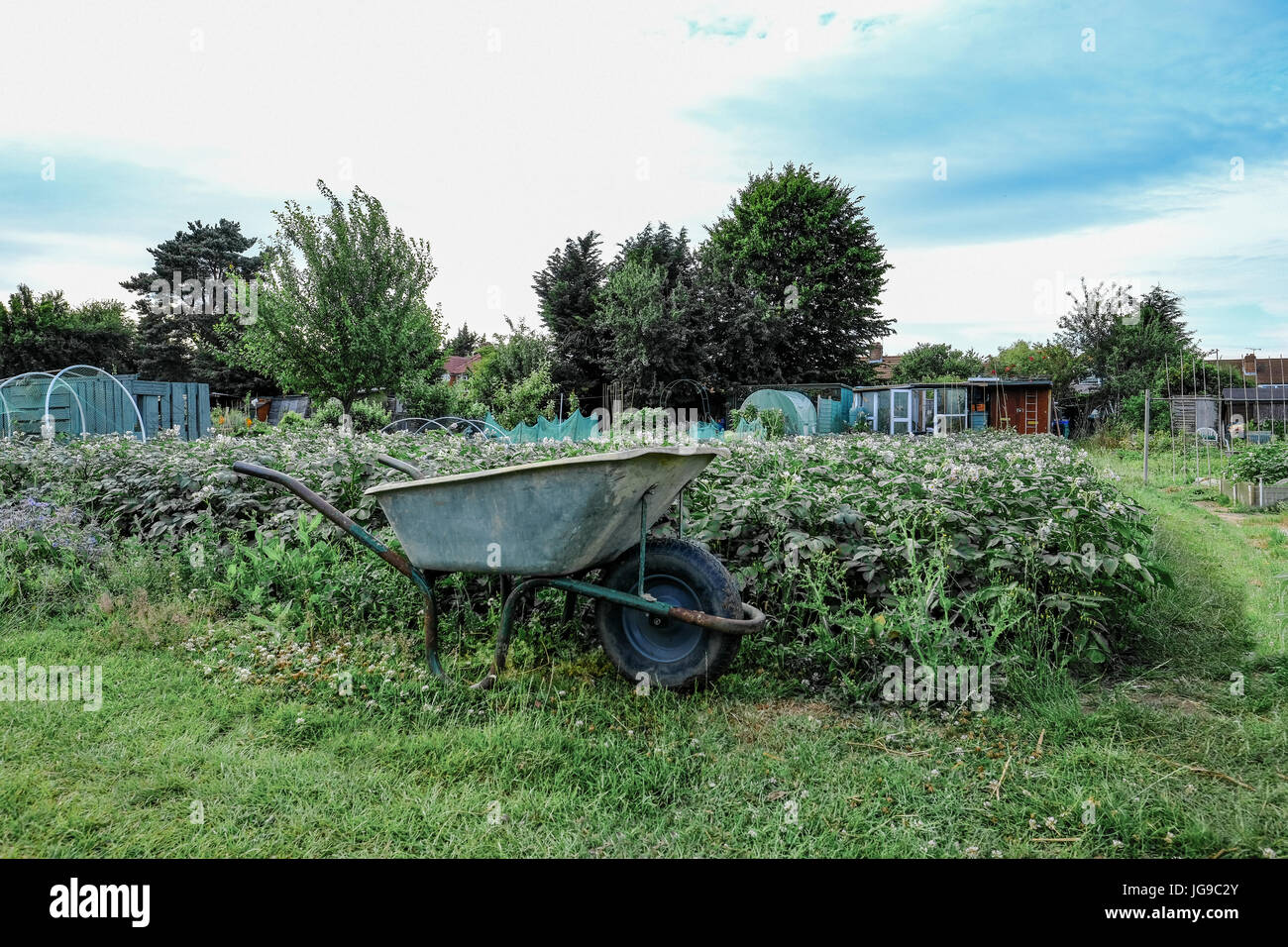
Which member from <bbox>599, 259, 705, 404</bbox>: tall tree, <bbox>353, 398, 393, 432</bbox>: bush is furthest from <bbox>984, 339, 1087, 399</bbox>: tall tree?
<bbox>353, 398, 393, 432</bbox>: bush

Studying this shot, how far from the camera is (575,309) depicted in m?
25.2

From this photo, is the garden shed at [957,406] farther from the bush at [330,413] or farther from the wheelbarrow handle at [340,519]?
Answer: the wheelbarrow handle at [340,519]

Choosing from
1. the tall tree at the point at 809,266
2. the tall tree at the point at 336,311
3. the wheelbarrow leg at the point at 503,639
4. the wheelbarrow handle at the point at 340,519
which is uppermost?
the tall tree at the point at 809,266

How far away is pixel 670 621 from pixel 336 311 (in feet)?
44.2

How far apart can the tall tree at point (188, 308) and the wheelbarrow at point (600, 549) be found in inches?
1253

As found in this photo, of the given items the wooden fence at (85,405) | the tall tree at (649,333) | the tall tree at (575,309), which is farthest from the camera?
the tall tree at (575,309)

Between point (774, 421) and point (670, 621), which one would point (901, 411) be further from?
point (670, 621)

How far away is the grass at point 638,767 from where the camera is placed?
1.92 metres

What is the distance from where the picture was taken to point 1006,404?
69.2ft

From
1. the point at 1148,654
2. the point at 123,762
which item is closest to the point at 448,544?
the point at 123,762

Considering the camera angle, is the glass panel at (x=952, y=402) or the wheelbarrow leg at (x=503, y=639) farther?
the glass panel at (x=952, y=402)

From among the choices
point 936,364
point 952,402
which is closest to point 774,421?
point 952,402

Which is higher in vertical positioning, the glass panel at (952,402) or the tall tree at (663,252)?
the tall tree at (663,252)

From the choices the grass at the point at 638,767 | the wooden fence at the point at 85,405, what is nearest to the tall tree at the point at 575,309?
the wooden fence at the point at 85,405
